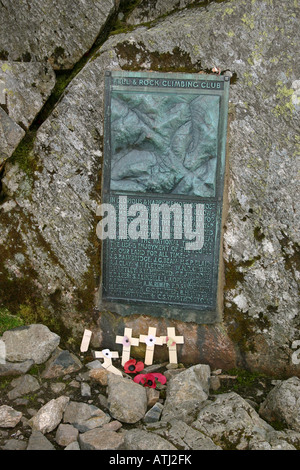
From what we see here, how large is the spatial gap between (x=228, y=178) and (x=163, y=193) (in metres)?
0.56

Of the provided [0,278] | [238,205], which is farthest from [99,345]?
[238,205]

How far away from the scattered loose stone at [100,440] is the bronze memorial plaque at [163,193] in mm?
1092

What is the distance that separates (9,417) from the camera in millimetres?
2936

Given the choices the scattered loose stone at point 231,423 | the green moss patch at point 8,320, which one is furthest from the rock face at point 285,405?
the green moss patch at point 8,320

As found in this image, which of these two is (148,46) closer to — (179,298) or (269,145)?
(269,145)

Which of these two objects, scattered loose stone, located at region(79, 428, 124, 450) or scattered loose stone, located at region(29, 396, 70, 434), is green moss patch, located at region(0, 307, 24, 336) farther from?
scattered loose stone, located at region(79, 428, 124, 450)

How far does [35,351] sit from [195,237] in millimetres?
1663

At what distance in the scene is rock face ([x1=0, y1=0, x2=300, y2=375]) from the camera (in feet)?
10.7

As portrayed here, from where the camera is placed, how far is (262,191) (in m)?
3.37

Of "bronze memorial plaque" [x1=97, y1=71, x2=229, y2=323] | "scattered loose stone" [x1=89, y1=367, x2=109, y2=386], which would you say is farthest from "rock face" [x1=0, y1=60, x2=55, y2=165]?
"scattered loose stone" [x1=89, y1=367, x2=109, y2=386]

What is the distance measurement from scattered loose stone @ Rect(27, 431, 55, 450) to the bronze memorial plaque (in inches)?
47.2

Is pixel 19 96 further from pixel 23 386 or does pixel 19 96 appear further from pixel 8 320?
pixel 23 386

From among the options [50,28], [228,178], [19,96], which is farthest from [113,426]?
[50,28]

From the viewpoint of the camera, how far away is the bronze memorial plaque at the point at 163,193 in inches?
131
